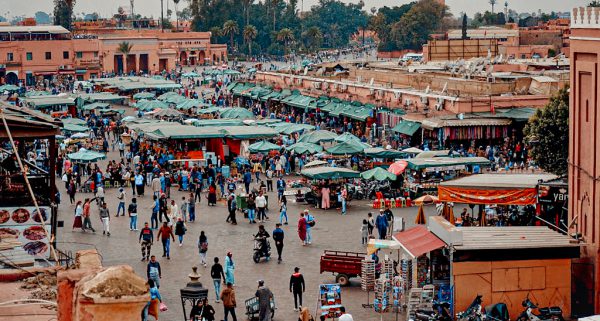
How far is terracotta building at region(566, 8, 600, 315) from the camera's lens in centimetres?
1847

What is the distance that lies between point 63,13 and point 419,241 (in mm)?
112257

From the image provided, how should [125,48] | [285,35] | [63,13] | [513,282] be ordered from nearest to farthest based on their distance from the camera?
1. [513,282]
2. [125,48]
3. [63,13]
4. [285,35]

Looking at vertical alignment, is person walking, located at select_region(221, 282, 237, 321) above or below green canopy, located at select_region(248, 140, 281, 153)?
below

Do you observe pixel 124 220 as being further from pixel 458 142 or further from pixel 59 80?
pixel 59 80

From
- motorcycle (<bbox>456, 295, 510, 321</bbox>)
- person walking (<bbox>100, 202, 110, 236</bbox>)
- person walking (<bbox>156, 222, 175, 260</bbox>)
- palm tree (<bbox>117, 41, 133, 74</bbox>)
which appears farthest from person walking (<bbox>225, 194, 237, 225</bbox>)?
palm tree (<bbox>117, 41, 133, 74</bbox>)

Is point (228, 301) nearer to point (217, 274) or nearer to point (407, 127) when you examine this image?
point (217, 274)

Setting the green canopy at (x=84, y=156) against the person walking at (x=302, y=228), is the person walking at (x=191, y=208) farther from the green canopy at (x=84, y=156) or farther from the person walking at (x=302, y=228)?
the green canopy at (x=84, y=156)

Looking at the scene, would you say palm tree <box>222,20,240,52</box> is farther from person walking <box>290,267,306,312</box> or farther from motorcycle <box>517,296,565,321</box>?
motorcycle <box>517,296,565,321</box>

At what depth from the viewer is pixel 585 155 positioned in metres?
19.2

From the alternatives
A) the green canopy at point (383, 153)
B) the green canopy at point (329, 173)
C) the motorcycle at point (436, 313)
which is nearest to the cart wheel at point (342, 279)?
the motorcycle at point (436, 313)

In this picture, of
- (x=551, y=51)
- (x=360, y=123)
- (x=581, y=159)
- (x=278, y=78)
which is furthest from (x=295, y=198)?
(x=551, y=51)

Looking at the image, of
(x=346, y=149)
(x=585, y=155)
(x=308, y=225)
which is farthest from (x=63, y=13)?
(x=585, y=155)

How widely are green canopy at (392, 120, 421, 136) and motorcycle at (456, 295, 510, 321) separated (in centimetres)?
2455

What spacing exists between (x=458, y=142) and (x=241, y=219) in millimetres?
14561
